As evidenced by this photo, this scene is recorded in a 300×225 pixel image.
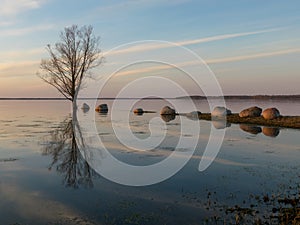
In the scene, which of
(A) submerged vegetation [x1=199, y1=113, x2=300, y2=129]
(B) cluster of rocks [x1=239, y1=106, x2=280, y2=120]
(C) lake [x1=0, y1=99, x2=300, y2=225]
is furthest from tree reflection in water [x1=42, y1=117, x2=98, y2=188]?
(B) cluster of rocks [x1=239, y1=106, x2=280, y2=120]

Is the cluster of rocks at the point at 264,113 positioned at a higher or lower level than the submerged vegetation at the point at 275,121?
higher

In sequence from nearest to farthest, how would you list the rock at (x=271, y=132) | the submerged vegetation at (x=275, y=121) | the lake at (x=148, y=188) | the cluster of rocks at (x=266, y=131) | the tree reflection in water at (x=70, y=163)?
1. the lake at (x=148, y=188)
2. the tree reflection in water at (x=70, y=163)
3. the rock at (x=271, y=132)
4. the cluster of rocks at (x=266, y=131)
5. the submerged vegetation at (x=275, y=121)

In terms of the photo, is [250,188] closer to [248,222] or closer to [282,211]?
[282,211]

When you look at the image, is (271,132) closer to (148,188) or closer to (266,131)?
(266,131)

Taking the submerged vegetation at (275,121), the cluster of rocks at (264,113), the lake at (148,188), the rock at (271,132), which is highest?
the cluster of rocks at (264,113)

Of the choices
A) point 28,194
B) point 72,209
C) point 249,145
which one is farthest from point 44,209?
point 249,145

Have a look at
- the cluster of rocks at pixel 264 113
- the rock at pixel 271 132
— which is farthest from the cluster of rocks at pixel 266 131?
the cluster of rocks at pixel 264 113

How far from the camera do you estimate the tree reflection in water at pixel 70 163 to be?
39.8 ft

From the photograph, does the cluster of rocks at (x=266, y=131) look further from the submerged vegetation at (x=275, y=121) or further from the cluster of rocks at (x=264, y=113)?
the cluster of rocks at (x=264, y=113)

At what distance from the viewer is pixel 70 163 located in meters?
15.2

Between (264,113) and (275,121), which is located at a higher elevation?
(264,113)

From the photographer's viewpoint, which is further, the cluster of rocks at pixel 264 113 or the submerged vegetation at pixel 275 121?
the cluster of rocks at pixel 264 113

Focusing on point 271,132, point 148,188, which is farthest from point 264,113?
point 148,188

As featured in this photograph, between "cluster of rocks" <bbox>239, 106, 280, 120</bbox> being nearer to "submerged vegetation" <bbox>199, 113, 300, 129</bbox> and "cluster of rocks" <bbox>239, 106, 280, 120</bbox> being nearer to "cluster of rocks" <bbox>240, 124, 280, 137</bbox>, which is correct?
"submerged vegetation" <bbox>199, 113, 300, 129</bbox>
